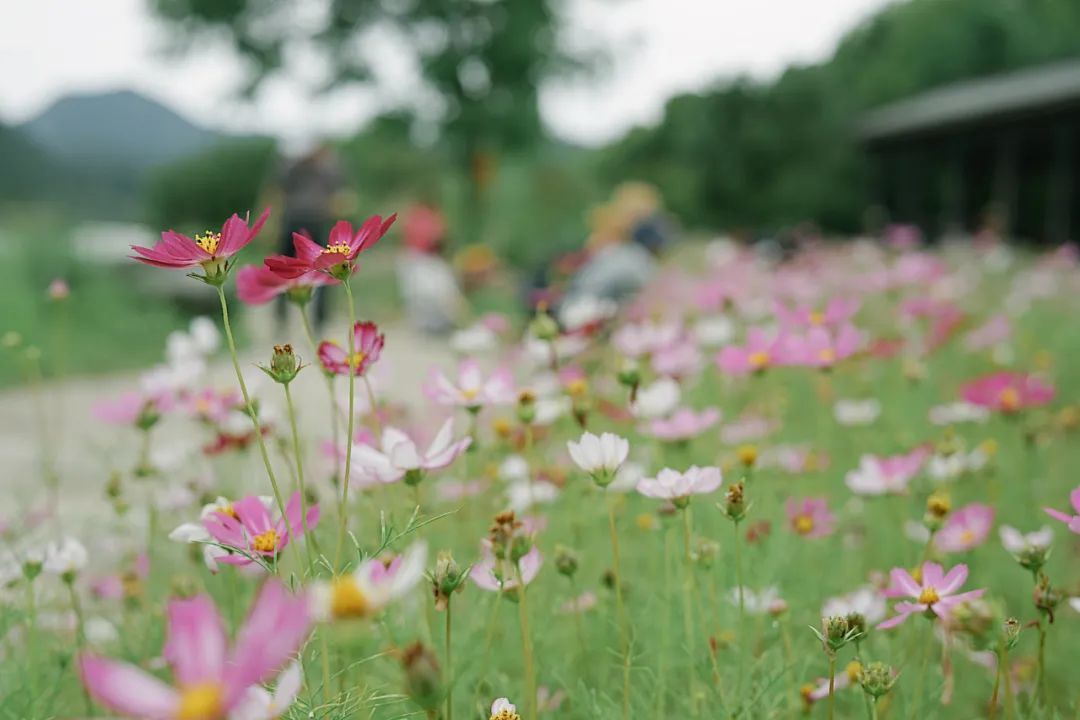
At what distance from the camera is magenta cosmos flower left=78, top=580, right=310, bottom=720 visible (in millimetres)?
323

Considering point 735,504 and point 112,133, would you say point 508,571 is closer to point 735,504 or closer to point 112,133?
point 735,504

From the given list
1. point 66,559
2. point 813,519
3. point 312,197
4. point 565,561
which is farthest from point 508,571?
point 312,197

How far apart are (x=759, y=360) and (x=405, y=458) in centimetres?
73

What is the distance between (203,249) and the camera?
642 millimetres

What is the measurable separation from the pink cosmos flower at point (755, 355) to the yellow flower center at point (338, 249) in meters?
0.76

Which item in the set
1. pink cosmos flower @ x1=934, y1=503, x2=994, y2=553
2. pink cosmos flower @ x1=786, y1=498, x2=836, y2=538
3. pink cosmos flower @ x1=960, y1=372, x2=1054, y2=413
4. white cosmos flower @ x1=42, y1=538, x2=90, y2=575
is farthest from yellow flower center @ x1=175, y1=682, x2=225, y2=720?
pink cosmos flower @ x1=960, y1=372, x2=1054, y2=413

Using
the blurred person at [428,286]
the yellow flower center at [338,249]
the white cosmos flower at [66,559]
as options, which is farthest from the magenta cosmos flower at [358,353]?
the blurred person at [428,286]

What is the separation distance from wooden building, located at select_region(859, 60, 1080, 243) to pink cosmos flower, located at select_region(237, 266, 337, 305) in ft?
33.8

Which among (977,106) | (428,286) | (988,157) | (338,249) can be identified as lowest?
(988,157)

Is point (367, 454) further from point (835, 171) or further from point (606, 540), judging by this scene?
point (835, 171)

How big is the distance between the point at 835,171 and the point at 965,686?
16499mm

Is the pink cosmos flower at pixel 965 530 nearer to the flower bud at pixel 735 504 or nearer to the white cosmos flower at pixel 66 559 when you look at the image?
the flower bud at pixel 735 504

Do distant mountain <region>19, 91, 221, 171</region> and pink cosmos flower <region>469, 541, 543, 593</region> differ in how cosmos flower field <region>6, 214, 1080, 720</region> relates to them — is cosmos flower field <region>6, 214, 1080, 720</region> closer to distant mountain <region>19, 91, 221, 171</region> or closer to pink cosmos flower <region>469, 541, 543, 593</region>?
pink cosmos flower <region>469, 541, 543, 593</region>

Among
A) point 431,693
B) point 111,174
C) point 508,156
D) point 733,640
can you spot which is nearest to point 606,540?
point 733,640
